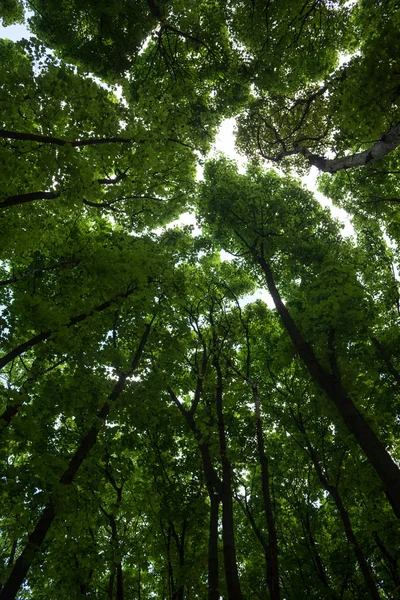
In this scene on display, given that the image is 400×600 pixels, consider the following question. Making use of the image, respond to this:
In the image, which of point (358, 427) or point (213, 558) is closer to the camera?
point (358, 427)

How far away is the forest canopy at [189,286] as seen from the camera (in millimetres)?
6652

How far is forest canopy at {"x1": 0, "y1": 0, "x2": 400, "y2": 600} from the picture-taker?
665cm

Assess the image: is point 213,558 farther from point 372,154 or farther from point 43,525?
point 372,154

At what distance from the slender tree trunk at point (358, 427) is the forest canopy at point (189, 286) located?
0.14 feet

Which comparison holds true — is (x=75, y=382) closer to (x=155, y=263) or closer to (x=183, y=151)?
(x=155, y=263)

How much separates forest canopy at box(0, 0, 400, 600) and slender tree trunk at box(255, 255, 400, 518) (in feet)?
0.14

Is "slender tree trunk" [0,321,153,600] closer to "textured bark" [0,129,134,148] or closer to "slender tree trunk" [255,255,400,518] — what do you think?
"slender tree trunk" [255,255,400,518]

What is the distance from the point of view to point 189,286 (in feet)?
36.7

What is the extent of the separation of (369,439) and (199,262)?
925 centimetres

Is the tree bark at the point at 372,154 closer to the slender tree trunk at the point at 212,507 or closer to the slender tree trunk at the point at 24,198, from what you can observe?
the slender tree trunk at the point at 24,198

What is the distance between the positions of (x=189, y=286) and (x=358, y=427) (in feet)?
20.4

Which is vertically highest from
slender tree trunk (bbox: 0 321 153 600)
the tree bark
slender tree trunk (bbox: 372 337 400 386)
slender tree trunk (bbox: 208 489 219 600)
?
the tree bark

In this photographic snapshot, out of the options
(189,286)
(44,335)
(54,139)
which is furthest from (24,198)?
(189,286)

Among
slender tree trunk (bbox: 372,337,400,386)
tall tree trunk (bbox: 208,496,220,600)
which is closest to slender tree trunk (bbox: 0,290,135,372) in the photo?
tall tree trunk (bbox: 208,496,220,600)
